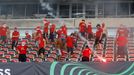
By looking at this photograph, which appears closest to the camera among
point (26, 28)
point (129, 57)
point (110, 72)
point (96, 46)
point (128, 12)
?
point (110, 72)

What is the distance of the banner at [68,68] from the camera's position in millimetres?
15141

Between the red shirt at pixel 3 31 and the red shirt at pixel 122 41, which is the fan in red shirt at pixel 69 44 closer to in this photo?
the red shirt at pixel 122 41

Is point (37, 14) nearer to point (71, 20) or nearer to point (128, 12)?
point (71, 20)

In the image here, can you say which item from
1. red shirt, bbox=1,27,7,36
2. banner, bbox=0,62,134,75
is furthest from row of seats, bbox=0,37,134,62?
banner, bbox=0,62,134,75

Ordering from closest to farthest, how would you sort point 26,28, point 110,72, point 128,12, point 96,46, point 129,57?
point 110,72, point 129,57, point 96,46, point 26,28, point 128,12

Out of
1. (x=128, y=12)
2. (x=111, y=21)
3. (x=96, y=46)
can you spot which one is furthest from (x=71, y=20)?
(x=96, y=46)

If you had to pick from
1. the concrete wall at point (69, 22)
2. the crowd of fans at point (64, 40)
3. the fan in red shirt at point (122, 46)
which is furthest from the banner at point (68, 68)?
the concrete wall at point (69, 22)

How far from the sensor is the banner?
49.7ft

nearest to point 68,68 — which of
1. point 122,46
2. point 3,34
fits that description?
point 122,46

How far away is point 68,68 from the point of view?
15383 mm

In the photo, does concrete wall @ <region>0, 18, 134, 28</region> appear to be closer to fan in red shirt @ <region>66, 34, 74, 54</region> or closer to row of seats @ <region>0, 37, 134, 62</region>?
row of seats @ <region>0, 37, 134, 62</region>

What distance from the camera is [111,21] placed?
3131 cm

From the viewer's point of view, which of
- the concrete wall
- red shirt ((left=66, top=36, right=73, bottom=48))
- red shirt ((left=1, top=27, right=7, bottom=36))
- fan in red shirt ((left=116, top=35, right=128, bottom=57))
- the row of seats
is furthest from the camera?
the concrete wall

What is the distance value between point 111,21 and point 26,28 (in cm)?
543
